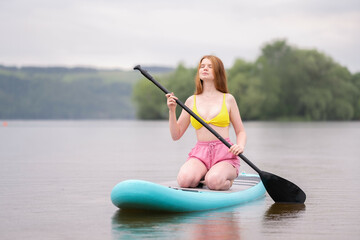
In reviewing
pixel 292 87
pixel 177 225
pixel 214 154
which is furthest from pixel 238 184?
pixel 292 87

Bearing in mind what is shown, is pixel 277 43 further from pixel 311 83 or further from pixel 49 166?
pixel 49 166

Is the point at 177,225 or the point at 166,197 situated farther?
the point at 166,197

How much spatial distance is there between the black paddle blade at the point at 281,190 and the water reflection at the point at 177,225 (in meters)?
0.83

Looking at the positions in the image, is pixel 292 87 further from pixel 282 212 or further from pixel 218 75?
pixel 282 212

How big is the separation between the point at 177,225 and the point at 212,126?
178cm

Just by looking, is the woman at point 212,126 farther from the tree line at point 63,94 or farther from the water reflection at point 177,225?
the tree line at point 63,94

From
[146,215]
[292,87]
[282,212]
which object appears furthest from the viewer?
[292,87]

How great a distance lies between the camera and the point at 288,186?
7.36m

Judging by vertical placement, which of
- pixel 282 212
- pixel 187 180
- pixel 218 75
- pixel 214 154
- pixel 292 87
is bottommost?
pixel 282 212

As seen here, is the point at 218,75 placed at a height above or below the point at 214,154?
above

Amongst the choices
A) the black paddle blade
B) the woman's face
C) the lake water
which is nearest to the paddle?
the black paddle blade

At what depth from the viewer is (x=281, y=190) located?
737 centimetres

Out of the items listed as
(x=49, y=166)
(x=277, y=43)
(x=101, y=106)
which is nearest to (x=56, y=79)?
(x=101, y=106)

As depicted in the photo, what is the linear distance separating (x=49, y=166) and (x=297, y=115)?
197 ft
